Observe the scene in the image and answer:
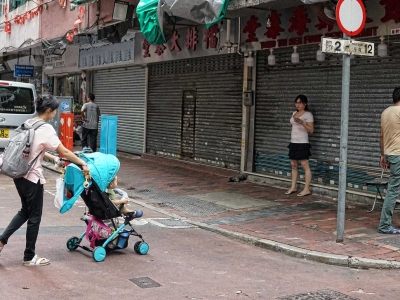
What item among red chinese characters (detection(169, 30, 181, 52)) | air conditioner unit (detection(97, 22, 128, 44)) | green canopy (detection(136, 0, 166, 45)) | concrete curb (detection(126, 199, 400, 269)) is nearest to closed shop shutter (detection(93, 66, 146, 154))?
air conditioner unit (detection(97, 22, 128, 44))

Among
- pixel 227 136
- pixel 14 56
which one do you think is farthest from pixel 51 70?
pixel 227 136

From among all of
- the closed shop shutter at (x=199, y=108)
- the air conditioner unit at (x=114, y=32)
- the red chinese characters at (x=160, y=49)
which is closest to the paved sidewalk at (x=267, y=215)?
the closed shop shutter at (x=199, y=108)

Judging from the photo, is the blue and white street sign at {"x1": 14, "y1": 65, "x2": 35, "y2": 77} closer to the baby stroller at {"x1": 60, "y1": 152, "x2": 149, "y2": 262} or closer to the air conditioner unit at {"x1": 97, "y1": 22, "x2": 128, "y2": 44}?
the air conditioner unit at {"x1": 97, "y1": 22, "x2": 128, "y2": 44}

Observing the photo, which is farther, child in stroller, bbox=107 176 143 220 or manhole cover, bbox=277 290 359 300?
child in stroller, bbox=107 176 143 220

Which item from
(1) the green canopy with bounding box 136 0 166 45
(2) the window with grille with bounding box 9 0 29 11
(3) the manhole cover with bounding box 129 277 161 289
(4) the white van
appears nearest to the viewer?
(3) the manhole cover with bounding box 129 277 161 289

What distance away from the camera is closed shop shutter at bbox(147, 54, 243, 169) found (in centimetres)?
1262

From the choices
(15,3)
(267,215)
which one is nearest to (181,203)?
(267,215)

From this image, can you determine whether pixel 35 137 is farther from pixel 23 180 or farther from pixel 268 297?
pixel 268 297

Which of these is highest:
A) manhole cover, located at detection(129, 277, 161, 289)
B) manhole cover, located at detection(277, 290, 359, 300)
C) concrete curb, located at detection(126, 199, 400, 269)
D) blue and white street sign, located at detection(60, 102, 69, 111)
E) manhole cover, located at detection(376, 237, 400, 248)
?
blue and white street sign, located at detection(60, 102, 69, 111)

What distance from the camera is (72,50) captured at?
2041 centimetres

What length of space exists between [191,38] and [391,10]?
5646 mm

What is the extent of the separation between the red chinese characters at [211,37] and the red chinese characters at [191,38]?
42cm

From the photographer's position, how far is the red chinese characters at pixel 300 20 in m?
10.2

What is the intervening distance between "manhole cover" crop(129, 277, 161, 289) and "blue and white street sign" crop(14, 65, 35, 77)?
19.0m
